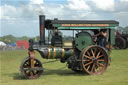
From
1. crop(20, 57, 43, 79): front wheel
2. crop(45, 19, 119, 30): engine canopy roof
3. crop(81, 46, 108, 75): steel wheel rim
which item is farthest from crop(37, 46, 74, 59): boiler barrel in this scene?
crop(45, 19, 119, 30): engine canopy roof

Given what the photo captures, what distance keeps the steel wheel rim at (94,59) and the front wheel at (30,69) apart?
1574 mm

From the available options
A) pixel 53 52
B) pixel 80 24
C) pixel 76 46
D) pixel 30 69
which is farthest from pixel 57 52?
pixel 80 24

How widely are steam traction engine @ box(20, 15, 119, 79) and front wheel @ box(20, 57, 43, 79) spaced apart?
3 centimetres

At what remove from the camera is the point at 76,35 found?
8430mm

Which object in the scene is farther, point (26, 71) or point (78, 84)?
point (26, 71)

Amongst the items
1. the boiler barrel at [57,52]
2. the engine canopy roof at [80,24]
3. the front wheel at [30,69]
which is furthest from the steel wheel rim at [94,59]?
the front wheel at [30,69]

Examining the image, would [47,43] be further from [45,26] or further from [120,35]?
[120,35]

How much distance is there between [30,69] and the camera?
24.7 ft

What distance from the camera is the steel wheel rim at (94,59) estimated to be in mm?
8180

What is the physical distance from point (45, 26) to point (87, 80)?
2.77 m

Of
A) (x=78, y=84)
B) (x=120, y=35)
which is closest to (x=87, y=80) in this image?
(x=78, y=84)

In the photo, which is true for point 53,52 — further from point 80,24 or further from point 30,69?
point 80,24

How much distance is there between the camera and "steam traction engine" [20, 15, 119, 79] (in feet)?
26.4

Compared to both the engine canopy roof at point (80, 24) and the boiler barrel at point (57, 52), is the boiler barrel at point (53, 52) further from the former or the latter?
the engine canopy roof at point (80, 24)
